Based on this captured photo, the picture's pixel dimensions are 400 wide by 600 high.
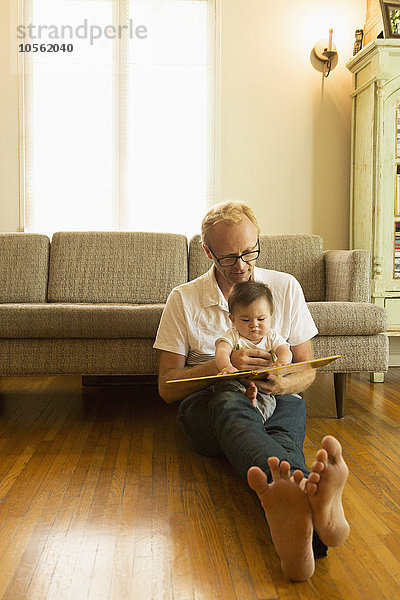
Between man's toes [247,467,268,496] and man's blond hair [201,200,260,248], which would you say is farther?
man's blond hair [201,200,260,248]

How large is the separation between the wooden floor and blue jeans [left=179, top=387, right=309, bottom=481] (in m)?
0.15

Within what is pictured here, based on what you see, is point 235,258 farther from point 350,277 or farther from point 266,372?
point 350,277

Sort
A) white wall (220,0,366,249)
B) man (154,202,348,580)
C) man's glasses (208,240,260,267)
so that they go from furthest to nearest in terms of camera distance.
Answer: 1. white wall (220,0,366,249)
2. man's glasses (208,240,260,267)
3. man (154,202,348,580)

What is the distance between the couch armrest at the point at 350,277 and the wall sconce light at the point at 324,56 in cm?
162

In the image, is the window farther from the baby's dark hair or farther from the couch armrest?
the baby's dark hair

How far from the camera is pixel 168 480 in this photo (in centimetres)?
179

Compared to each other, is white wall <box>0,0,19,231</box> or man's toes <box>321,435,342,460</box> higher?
white wall <box>0,0,19,231</box>

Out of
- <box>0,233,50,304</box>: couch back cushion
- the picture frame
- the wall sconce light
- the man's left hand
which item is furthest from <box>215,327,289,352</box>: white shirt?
the wall sconce light

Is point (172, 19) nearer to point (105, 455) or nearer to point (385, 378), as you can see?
point (385, 378)

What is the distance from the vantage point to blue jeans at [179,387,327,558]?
53.4 inches

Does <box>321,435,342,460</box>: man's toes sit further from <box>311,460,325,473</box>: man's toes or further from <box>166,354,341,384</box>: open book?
<box>166,354,341,384</box>: open book

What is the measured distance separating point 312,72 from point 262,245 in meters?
1.56

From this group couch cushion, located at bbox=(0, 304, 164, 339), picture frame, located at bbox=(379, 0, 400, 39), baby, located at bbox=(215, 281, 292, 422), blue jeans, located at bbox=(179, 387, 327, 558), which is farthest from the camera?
picture frame, located at bbox=(379, 0, 400, 39)

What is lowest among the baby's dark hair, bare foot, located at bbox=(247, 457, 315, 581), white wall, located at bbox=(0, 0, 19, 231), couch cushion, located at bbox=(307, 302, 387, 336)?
bare foot, located at bbox=(247, 457, 315, 581)
